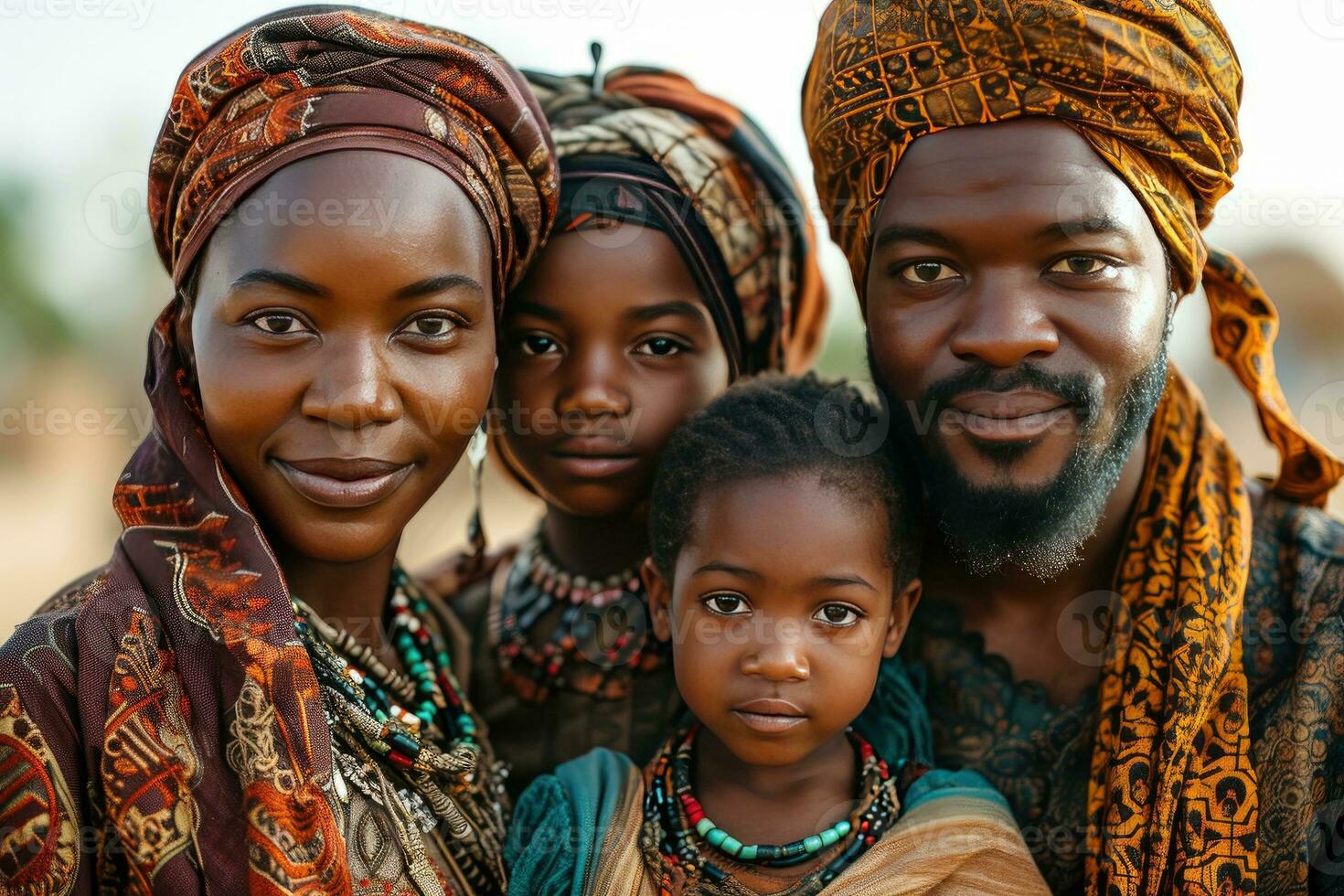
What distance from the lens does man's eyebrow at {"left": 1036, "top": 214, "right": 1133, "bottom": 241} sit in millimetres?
2598

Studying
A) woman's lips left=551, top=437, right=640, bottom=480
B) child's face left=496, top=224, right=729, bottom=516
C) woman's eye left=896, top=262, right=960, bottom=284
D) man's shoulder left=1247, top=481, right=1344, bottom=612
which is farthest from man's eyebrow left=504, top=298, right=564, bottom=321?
man's shoulder left=1247, top=481, right=1344, bottom=612

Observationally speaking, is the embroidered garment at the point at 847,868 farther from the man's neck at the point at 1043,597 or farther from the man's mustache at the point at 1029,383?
the man's mustache at the point at 1029,383

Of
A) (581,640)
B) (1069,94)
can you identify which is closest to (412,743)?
(581,640)

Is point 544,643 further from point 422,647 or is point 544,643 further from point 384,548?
point 384,548

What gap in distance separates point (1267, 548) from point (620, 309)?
1.68 m

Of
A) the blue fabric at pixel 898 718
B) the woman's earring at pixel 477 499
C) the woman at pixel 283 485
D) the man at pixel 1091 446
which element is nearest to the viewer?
the woman at pixel 283 485

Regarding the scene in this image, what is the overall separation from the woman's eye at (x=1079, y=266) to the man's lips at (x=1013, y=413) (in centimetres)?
28

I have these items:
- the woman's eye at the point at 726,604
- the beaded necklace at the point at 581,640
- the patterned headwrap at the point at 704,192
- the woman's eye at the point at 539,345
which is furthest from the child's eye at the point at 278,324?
the beaded necklace at the point at 581,640

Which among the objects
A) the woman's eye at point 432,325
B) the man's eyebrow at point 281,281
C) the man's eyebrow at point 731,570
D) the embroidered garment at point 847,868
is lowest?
the embroidered garment at point 847,868

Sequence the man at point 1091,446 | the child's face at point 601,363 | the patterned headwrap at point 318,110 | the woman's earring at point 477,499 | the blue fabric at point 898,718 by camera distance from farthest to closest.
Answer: the woman's earring at point 477,499 → the child's face at point 601,363 → the blue fabric at point 898,718 → the man at point 1091,446 → the patterned headwrap at point 318,110

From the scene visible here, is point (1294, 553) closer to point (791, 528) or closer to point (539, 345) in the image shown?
point (791, 528)

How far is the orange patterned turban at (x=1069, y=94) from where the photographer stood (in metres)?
2.65

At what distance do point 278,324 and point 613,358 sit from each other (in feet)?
2.80

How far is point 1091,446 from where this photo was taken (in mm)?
2693
